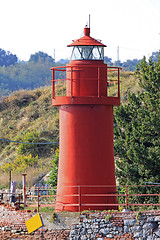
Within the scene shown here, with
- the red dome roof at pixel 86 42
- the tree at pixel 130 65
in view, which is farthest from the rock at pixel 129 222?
the tree at pixel 130 65

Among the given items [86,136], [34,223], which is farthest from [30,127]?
[34,223]

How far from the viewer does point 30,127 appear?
49562mm

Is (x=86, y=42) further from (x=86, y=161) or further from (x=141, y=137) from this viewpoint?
(x=141, y=137)

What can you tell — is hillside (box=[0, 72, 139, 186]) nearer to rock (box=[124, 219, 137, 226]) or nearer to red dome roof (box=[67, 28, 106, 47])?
red dome roof (box=[67, 28, 106, 47])

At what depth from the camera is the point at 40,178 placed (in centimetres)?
3609

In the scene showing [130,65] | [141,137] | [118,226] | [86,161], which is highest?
[130,65]

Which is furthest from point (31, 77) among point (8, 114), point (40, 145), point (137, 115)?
point (137, 115)

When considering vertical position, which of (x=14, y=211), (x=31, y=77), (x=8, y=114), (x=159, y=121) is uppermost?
(x=31, y=77)

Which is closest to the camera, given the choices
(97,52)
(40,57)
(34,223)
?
(34,223)

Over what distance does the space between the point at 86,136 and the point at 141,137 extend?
7109mm

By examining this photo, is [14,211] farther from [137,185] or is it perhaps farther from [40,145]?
[40,145]

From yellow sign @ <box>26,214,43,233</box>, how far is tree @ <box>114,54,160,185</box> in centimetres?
744

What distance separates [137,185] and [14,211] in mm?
6407

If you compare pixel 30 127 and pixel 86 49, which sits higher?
pixel 86 49
